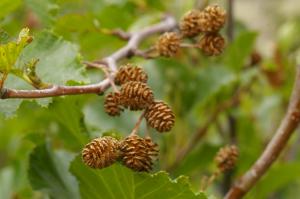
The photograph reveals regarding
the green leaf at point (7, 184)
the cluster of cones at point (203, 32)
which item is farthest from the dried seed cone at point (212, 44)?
the green leaf at point (7, 184)

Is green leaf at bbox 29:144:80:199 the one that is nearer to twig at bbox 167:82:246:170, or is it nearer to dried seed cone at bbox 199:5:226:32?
dried seed cone at bbox 199:5:226:32

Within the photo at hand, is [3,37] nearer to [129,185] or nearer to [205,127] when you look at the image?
[129,185]

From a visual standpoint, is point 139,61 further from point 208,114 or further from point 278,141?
point 278,141

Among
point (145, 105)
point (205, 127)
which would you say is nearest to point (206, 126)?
point (205, 127)

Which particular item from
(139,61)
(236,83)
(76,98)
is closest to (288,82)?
(236,83)

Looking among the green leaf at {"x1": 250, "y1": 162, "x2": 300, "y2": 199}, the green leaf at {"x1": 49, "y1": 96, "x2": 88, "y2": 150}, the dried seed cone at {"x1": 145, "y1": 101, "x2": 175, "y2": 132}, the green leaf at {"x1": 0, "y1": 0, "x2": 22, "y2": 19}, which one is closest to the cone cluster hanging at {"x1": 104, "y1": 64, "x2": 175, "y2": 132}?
the dried seed cone at {"x1": 145, "y1": 101, "x2": 175, "y2": 132}

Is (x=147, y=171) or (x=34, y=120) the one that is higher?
(x=147, y=171)
